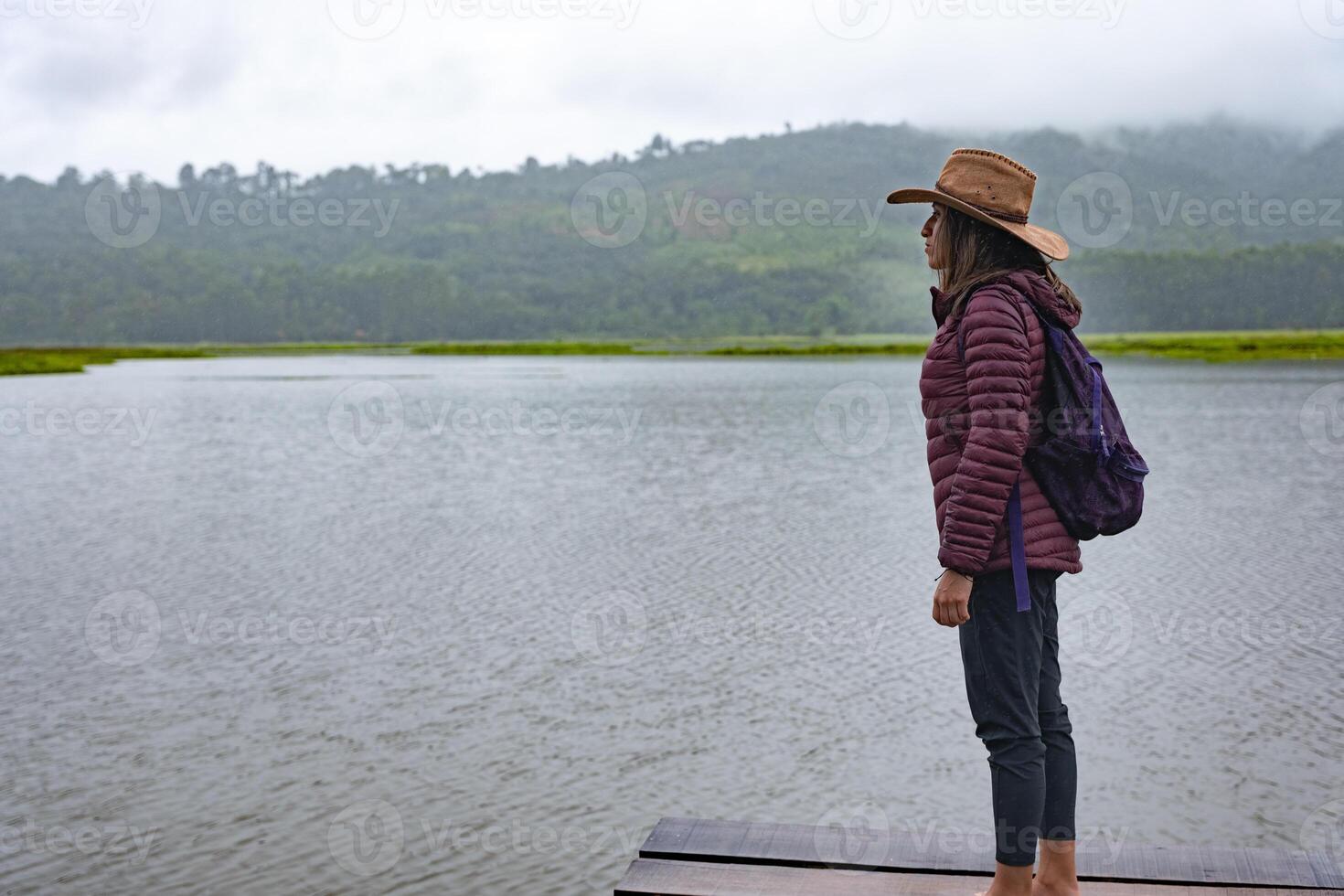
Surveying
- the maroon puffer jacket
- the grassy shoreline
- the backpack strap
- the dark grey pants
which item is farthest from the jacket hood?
the grassy shoreline

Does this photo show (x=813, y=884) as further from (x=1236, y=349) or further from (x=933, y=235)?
(x=1236, y=349)

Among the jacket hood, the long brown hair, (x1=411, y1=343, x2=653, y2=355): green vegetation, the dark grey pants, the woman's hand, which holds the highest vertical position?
(x1=411, y1=343, x2=653, y2=355): green vegetation

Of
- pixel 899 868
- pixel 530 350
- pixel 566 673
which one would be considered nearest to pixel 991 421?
pixel 899 868

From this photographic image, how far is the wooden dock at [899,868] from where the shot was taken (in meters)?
4.47

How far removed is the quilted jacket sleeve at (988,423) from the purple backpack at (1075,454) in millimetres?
89

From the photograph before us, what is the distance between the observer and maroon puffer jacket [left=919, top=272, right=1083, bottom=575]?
385 cm

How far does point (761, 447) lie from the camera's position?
28.9m

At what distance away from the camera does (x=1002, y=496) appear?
3.91m

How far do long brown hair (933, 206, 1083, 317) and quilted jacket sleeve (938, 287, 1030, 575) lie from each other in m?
0.24

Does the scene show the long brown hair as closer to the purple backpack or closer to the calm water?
the purple backpack

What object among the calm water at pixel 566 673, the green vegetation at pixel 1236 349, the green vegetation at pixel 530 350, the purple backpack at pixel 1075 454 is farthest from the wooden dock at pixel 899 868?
the green vegetation at pixel 530 350

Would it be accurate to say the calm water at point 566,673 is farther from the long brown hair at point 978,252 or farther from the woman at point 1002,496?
the long brown hair at point 978,252

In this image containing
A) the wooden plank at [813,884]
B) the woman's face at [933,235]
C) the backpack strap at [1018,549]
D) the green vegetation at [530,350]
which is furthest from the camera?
the green vegetation at [530,350]

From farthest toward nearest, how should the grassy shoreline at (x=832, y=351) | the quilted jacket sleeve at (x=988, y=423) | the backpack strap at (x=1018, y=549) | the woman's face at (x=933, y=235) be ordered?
the grassy shoreline at (x=832, y=351)
the woman's face at (x=933, y=235)
the backpack strap at (x=1018, y=549)
the quilted jacket sleeve at (x=988, y=423)
